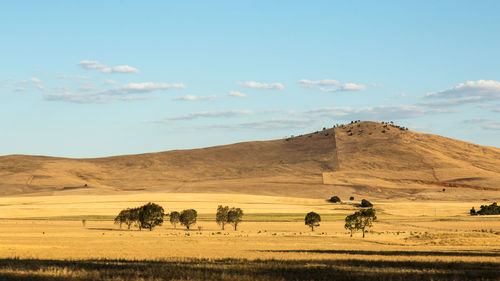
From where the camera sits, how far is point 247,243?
63344mm

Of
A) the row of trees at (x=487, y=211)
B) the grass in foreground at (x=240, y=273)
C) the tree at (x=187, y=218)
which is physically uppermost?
the row of trees at (x=487, y=211)

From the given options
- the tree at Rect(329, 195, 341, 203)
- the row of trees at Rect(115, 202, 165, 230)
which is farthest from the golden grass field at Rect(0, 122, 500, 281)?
the tree at Rect(329, 195, 341, 203)

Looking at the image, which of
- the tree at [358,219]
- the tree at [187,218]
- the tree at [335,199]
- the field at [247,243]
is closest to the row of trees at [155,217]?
the tree at [187,218]

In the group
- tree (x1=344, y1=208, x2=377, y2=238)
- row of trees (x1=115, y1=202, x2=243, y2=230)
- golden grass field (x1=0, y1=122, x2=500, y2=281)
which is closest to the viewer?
golden grass field (x1=0, y1=122, x2=500, y2=281)

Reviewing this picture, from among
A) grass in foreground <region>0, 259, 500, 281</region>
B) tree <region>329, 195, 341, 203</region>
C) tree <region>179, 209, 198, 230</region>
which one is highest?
tree <region>329, 195, 341, 203</region>

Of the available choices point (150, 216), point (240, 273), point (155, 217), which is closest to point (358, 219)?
point (155, 217)

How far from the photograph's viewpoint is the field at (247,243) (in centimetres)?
2878

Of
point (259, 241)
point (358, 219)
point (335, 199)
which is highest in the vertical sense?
point (335, 199)

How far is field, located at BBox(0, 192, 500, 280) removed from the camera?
2878cm

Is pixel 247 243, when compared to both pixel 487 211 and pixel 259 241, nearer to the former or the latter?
pixel 259 241

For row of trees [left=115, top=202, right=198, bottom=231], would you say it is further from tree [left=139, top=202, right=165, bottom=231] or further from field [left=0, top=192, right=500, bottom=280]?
field [left=0, top=192, right=500, bottom=280]

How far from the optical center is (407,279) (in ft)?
86.3

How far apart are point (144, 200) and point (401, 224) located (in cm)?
7627

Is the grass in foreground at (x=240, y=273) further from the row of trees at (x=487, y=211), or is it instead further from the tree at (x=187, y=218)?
the row of trees at (x=487, y=211)
